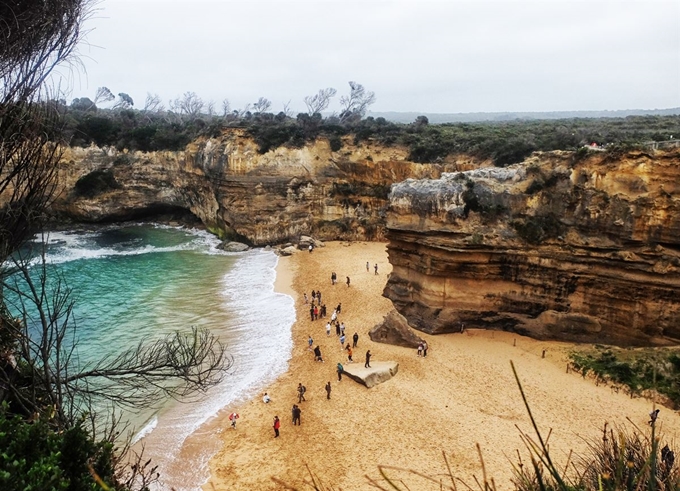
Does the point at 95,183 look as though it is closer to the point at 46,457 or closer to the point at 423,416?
the point at 423,416

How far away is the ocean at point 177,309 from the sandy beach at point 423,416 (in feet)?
3.27

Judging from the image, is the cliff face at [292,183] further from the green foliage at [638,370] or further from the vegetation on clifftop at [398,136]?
the green foliage at [638,370]

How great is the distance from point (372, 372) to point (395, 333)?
2876 mm

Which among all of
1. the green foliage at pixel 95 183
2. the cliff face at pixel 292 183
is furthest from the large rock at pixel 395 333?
the green foliage at pixel 95 183

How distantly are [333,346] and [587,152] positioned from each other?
12203 millimetres

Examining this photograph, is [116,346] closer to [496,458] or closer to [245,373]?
[245,373]

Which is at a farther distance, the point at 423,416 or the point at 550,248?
the point at 550,248

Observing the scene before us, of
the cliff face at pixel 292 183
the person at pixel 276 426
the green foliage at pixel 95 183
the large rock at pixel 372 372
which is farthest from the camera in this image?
the green foliage at pixel 95 183

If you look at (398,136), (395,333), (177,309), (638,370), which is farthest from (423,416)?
(398,136)

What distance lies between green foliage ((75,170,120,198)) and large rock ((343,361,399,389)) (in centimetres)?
3378

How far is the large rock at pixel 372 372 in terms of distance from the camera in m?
15.4

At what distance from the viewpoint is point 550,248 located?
55.1ft

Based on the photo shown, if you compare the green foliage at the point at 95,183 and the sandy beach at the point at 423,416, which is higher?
the green foliage at the point at 95,183

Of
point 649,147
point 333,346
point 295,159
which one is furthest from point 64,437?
point 295,159
